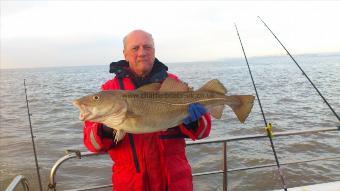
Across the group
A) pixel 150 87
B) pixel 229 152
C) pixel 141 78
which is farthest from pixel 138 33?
pixel 229 152

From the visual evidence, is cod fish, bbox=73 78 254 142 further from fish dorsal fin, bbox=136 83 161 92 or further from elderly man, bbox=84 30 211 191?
elderly man, bbox=84 30 211 191

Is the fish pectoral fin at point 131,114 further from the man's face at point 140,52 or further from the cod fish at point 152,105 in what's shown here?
the man's face at point 140,52

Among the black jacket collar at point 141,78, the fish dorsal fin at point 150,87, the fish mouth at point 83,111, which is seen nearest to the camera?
the fish mouth at point 83,111

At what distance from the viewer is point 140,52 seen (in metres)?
3.57

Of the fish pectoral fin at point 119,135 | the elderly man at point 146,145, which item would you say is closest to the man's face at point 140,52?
the elderly man at point 146,145

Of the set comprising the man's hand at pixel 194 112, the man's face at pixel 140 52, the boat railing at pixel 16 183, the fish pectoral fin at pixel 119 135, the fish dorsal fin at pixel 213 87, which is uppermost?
the man's face at pixel 140 52

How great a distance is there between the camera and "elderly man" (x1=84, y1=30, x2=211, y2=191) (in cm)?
334

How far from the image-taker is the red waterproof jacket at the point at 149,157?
3.38 m

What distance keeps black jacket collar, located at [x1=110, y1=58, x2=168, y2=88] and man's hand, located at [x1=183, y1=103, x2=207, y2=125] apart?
0.44m

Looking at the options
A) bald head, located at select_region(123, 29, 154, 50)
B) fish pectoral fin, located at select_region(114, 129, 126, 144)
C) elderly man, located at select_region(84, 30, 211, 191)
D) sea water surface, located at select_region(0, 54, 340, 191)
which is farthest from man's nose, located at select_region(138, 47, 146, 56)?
sea water surface, located at select_region(0, 54, 340, 191)

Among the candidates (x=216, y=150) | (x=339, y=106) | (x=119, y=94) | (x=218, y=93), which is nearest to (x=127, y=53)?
(x=119, y=94)

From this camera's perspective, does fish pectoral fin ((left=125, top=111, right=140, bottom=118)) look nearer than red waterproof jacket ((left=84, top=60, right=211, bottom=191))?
Yes

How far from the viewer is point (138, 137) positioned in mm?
3434

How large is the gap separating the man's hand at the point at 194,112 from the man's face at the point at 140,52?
63 cm
